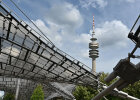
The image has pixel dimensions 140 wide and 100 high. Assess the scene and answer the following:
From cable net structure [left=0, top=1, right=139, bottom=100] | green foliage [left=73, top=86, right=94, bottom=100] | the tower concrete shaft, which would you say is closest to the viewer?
cable net structure [left=0, top=1, right=139, bottom=100]

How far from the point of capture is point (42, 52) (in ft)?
92.3

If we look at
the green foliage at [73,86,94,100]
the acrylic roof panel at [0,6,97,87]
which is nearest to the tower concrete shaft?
the green foliage at [73,86,94,100]

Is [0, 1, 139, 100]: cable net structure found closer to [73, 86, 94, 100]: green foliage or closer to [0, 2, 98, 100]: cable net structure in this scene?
[0, 2, 98, 100]: cable net structure

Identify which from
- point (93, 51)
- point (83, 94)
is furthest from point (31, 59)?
point (93, 51)

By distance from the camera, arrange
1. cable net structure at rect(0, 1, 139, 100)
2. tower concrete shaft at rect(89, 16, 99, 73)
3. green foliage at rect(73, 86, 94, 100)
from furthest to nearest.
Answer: tower concrete shaft at rect(89, 16, 99, 73), green foliage at rect(73, 86, 94, 100), cable net structure at rect(0, 1, 139, 100)

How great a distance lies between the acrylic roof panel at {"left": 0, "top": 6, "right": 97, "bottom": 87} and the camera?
23.5 metres

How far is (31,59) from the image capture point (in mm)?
30422

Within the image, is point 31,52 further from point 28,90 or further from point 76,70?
point 28,90

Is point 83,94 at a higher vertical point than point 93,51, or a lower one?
lower

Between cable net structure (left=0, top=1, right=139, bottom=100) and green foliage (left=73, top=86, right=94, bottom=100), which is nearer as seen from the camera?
cable net structure (left=0, top=1, right=139, bottom=100)

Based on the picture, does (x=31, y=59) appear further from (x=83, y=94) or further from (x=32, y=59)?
(x=83, y=94)

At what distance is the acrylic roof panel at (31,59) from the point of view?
925 inches

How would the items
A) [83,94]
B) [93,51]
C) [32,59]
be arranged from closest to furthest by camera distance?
1. [32,59]
2. [83,94]
3. [93,51]

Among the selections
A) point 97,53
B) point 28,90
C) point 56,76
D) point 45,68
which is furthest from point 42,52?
point 97,53
